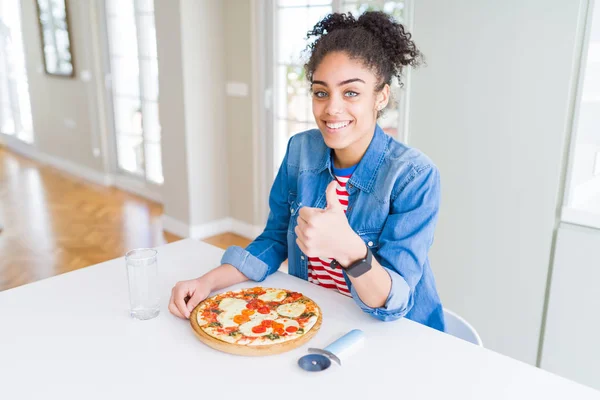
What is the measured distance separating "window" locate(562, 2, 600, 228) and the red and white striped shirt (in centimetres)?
Result: 110

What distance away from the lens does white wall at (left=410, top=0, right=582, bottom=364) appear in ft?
6.68

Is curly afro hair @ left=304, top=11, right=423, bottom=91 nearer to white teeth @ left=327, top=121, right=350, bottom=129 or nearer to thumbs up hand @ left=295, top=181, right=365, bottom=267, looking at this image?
white teeth @ left=327, top=121, right=350, bottom=129

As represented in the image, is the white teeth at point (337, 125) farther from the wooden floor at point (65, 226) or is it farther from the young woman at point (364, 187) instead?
the wooden floor at point (65, 226)

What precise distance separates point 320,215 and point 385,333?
305mm

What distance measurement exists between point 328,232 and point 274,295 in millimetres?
311

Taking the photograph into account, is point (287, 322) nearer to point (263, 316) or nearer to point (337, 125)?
point (263, 316)

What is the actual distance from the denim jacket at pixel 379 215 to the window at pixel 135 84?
320 centimetres

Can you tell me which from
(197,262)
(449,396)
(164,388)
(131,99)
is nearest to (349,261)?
(449,396)

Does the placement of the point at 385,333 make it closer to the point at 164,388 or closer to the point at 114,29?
the point at 164,388

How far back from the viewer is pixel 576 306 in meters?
2.06

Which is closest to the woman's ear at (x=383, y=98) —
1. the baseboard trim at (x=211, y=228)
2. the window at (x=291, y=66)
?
the window at (x=291, y=66)

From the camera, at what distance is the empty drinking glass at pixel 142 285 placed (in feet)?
3.96

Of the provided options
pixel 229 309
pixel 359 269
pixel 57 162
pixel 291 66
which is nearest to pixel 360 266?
pixel 359 269

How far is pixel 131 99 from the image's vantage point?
473 cm
